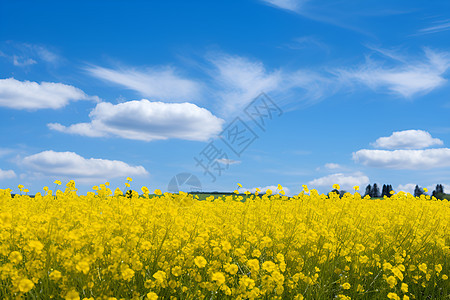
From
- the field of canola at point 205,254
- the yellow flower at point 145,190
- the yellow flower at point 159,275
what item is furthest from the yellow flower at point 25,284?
the yellow flower at point 145,190

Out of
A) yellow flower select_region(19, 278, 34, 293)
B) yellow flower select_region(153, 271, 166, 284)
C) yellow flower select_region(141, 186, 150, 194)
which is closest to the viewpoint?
yellow flower select_region(19, 278, 34, 293)

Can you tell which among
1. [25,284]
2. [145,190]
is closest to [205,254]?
[145,190]

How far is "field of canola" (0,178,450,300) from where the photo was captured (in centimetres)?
361

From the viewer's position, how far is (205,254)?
195 inches

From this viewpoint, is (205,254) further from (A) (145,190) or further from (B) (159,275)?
(A) (145,190)

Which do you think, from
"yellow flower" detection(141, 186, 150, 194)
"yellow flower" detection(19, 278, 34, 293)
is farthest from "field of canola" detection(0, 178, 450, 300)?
"yellow flower" detection(141, 186, 150, 194)

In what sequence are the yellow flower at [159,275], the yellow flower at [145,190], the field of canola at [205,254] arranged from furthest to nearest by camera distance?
the yellow flower at [145,190] < the field of canola at [205,254] < the yellow flower at [159,275]

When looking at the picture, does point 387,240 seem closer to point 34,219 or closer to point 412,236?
point 412,236

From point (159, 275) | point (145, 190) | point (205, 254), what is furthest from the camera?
point (145, 190)

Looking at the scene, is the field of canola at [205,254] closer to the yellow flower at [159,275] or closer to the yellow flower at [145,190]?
the yellow flower at [159,275]

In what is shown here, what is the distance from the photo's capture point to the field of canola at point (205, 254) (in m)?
3.61

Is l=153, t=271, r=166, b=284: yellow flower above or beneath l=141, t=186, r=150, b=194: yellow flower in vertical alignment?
beneath

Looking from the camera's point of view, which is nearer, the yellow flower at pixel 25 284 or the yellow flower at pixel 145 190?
the yellow flower at pixel 25 284

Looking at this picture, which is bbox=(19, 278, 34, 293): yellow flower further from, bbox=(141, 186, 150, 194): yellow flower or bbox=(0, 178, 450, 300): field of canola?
bbox=(141, 186, 150, 194): yellow flower
